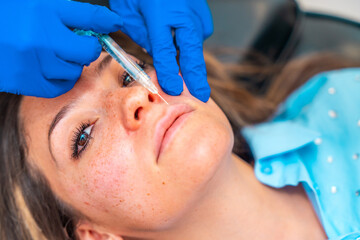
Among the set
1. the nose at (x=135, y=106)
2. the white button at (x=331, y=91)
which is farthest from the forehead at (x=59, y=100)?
the white button at (x=331, y=91)

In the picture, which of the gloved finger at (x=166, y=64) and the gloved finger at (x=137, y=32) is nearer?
the gloved finger at (x=166, y=64)

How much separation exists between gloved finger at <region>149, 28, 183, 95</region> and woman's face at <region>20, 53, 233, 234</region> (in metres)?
0.03

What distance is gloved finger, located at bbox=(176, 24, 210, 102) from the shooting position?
100 cm

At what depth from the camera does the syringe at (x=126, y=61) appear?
921 mm

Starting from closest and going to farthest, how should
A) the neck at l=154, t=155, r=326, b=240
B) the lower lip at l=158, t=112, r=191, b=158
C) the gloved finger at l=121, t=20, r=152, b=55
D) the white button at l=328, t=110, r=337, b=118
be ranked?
the lower lip at l=158, t=112, r=191, b=158 < the neck at l=154, t=155, r=326, b=240 < the gloved finger at l=121, t=20, r=152, b=55 < the white button at l=328, t=110, r=337, b=118

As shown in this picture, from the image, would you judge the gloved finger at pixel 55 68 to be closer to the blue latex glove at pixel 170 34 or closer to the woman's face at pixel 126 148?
the woman's face at pixel 126 148

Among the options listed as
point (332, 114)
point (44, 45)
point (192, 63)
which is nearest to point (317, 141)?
point (332, 114)

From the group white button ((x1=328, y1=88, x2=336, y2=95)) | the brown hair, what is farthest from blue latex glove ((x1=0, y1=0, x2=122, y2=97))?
white button ((x1=328, y1=88, x2=336, y2=95))

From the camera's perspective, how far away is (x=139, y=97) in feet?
2.85

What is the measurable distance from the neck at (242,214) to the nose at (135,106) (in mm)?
262

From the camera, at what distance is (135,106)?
86 centimetres

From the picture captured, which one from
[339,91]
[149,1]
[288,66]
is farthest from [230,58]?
[149,1]

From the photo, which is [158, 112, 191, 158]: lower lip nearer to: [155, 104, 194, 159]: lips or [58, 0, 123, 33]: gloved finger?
[155, 104, 194, 159]: lips

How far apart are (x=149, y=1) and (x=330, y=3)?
1.42m
